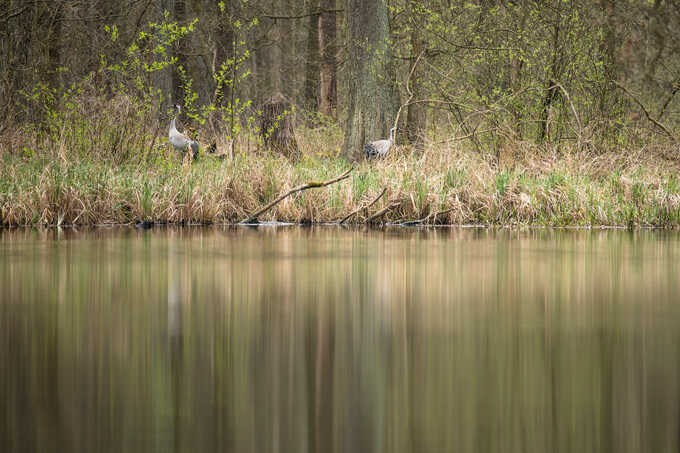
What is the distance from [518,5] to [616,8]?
1574 mm

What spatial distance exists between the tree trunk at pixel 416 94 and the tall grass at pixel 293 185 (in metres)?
2.71

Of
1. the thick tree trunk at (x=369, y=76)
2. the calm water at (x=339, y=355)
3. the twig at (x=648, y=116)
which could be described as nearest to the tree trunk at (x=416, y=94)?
the thick tree trunk at (x=369, y=76)

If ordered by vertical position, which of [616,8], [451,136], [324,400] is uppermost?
[616,8]

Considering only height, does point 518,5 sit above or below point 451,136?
above

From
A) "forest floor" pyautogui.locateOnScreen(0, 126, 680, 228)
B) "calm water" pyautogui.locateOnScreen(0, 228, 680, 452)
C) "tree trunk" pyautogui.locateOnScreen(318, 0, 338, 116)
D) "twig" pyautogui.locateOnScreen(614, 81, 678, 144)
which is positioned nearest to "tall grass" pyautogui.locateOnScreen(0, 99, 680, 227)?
"forest floor" pyautogui.locateOnScreen(0, 126, 680, 228)

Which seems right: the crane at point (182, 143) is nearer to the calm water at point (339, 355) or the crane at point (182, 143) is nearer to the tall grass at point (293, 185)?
the tall grass at point (293, 185)

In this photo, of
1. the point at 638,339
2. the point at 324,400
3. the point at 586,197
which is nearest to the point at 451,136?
the point at 586,197

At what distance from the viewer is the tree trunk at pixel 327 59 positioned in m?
25.1

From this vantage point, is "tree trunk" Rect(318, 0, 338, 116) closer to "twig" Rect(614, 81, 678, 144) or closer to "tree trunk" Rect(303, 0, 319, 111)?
"tree trunk" Rect(303, 0, 319, 111)

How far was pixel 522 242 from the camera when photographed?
9.87 metres

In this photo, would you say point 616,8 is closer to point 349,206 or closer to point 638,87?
point 638,87

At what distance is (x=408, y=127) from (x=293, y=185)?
5.95 m

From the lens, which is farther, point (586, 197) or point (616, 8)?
point (616, 8)

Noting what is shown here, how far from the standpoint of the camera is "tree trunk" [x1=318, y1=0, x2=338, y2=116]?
25.1 m
